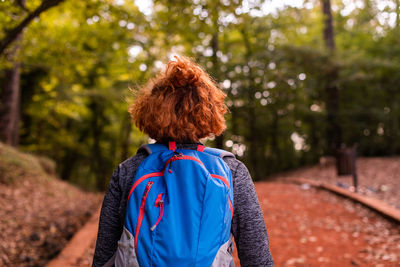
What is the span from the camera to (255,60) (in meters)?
13.8

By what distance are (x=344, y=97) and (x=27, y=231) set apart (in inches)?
555

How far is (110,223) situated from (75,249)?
2.77 m

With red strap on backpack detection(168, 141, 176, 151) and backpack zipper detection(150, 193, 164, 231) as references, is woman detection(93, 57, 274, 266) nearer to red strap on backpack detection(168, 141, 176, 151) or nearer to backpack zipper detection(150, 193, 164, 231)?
red strap on backpack detection(168, 141, 176, 151)

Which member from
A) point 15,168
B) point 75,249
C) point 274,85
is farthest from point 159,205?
point 274,85

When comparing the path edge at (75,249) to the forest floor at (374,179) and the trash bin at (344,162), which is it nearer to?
the forest floor at (374,179)

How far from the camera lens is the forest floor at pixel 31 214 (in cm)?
424

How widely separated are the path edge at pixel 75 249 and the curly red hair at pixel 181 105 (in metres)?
2.64

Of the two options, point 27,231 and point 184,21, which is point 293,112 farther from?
point 27,231

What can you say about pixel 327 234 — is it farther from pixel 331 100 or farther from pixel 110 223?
pixel 331 100

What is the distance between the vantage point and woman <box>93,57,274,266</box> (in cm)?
150

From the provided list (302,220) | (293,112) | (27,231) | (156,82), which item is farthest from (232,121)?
(156,82)

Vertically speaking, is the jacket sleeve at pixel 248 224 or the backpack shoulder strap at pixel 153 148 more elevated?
the backpack shoulder strap at pixel 153 148

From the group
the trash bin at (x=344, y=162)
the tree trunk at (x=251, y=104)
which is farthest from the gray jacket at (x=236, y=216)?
the tree trunk at (x=251, y=104)

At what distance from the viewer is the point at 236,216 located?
1.52m
